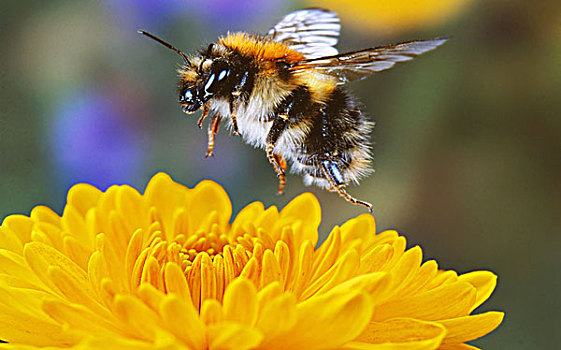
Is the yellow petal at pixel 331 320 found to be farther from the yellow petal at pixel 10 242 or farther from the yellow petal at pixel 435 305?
the yellow petal at pixel 10 242

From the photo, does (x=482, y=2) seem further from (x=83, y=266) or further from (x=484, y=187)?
(x=83, y=266)

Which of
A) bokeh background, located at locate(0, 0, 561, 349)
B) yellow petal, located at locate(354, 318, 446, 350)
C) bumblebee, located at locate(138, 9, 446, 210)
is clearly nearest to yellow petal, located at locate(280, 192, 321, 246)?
bumblebee, located at locate(138, 9, 446, 210)

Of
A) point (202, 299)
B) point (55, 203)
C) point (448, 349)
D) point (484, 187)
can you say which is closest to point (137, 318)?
point (202, 299)

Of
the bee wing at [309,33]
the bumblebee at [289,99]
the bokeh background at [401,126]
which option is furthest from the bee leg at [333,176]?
the bokeh background at [401,126]

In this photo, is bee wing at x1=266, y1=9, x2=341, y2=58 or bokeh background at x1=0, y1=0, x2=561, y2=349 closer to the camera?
bee wing at x1=266, y1=9, x2=341, y2=58

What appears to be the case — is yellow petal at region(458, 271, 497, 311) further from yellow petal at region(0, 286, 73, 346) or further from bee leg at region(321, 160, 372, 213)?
yellow petal at region(0, 286, 73, 346)

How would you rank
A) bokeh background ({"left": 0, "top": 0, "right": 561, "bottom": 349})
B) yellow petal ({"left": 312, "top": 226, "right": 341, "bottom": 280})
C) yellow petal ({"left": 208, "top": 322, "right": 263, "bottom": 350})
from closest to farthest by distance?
1. yellow petal ({"left": 208, "top": 322, "right": 263, "bottom": 350})
2. yellow petal ({"left": 312, "top": 226, "right": 341, "bottom": 280})
3. bokeh background ({"left": 0, "top": 0, "right": 561, "bottom": 349})

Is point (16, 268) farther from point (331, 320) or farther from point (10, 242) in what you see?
point (331, 320)

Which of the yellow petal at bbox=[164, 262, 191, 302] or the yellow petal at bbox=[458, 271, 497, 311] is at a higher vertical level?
the yellow petal at bbox=[458, 271, 497, 311]
